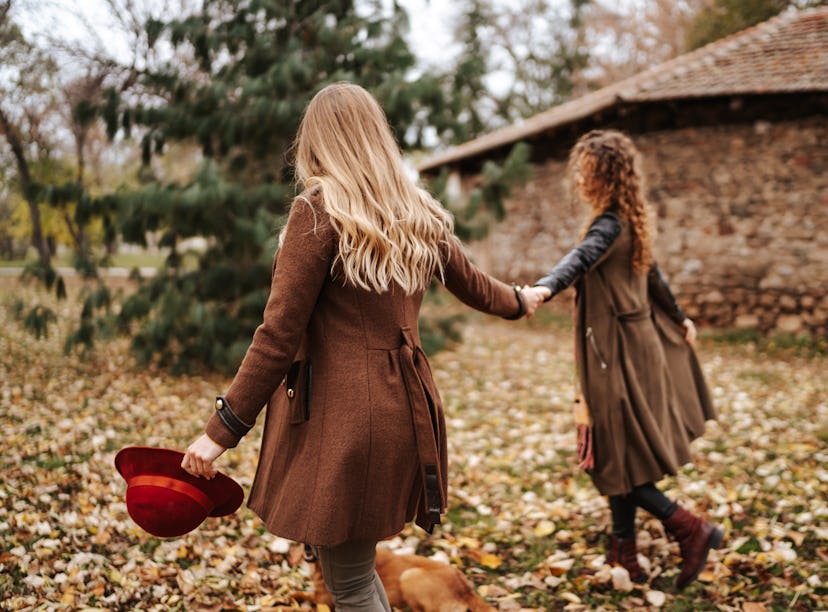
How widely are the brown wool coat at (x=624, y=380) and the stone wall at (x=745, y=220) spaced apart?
7.57 m

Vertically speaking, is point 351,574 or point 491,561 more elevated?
point 351,574

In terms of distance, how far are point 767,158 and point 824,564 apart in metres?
7.85

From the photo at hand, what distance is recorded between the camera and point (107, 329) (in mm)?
6895

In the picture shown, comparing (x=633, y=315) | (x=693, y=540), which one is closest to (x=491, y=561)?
(x=693, y=540)

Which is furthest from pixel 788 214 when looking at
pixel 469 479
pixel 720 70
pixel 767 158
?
pixel 469 479

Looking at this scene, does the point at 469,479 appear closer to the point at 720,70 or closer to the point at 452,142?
the point at 452,142

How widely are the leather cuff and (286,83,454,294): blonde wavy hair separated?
49 centimetres

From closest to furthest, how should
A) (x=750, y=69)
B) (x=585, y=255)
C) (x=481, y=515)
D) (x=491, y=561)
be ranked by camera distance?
(x=585, y=255)
(x=491, y=561)
(x=481, y=515)
(x=750, y=69)

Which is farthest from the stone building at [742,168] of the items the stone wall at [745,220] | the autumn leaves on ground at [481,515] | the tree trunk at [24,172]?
the tree trunk at [24,172]

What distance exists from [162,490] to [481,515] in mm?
2442

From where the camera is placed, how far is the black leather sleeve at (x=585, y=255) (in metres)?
2.70

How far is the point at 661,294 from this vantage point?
3.16m

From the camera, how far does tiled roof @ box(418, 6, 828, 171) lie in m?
8.81

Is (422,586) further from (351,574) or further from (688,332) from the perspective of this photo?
(688,332)
